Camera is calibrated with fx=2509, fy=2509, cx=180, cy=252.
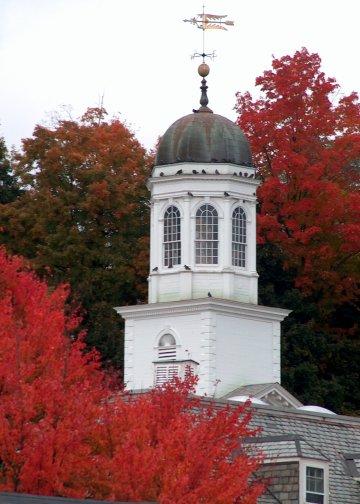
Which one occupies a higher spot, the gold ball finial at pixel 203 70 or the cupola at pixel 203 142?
the gold ball finial at pixel 203 70

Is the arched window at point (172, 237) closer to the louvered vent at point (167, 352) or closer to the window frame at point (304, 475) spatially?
the louvered vent at point (167, 352)

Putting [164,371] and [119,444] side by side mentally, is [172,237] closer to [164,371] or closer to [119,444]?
[164,371]

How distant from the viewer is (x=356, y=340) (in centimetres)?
9088

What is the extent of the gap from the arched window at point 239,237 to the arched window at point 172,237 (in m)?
1.80

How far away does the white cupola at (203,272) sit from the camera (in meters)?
79.8

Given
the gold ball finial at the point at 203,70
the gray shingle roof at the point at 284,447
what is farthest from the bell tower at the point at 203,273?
the gray shingle roof at the point at 284,447

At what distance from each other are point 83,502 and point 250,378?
29.9 meters

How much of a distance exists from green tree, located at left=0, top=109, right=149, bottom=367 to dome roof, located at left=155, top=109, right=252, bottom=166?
9945 millimetres

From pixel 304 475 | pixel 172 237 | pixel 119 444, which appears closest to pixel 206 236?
pixel 172 237

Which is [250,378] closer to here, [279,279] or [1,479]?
[279,279]

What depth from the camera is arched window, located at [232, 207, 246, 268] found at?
80.7 meters

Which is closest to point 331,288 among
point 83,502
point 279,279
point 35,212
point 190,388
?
point 279,279

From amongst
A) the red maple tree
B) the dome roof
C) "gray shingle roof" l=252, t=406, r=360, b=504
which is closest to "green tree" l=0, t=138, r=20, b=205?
the red maple tree

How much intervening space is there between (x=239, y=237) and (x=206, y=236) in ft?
4.30
